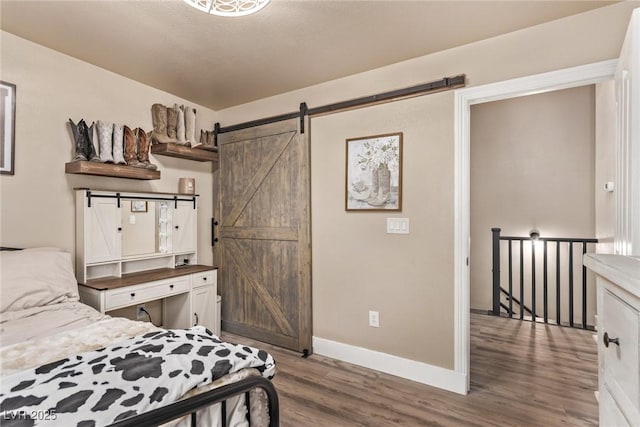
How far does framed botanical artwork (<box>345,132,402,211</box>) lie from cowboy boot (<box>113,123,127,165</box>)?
1.97 meters

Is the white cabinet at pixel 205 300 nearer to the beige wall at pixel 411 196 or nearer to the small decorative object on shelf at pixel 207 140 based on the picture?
the beige wall at pixel 411 196

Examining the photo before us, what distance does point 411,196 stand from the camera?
2.52m

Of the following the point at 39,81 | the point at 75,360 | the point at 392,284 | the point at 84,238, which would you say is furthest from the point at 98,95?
the point at 392,284

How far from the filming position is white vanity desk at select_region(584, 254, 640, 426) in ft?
2.33

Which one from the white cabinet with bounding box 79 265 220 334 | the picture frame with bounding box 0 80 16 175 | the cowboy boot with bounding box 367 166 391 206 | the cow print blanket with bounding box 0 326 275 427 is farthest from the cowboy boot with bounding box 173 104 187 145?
the cow print blanket with bounding box 0 326 275 427

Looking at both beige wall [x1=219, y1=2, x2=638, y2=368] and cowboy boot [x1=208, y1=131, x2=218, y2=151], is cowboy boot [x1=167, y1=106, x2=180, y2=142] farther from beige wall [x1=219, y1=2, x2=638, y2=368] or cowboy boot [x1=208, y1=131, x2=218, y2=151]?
beige wall [x1=219, y1=2, x2=638, y2=368]

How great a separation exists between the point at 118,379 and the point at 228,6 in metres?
1.94

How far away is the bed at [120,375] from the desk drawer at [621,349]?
1.03 meters

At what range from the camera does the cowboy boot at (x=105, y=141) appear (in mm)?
2574

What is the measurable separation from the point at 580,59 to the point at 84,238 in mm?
3773

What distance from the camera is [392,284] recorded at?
8.53 feet

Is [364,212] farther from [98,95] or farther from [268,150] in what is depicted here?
[98,95]

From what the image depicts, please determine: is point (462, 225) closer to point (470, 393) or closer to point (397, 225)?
point (397, 225)

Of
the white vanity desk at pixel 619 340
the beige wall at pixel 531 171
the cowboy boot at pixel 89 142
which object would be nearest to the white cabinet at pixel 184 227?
the cowboy boot at pixel 89 142
